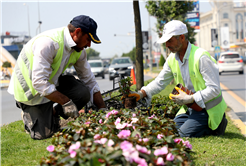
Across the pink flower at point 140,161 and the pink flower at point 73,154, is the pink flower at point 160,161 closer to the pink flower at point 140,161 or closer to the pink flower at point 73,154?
the pink flower at point 140,161

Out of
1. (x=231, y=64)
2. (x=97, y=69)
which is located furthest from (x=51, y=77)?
(x=97, y=69)

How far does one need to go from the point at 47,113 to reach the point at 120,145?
8.05ft

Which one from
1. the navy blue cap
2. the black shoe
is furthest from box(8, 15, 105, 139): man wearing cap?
the black shoe

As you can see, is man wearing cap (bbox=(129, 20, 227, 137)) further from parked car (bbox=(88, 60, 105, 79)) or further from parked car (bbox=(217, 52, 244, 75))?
parked car (bbox=(88, 60, 105, 79))

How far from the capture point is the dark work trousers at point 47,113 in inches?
156

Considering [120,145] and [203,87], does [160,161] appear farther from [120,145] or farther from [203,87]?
[203,87]

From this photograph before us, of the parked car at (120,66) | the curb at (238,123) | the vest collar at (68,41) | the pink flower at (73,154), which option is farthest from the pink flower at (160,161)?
the parked car at (120,66)

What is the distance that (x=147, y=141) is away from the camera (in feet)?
6.70

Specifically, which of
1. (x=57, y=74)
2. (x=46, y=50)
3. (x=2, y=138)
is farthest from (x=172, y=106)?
(x=2, y=138)

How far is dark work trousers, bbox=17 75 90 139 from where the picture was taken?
3.95 m

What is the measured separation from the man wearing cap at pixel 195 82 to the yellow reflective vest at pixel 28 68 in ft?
3.60

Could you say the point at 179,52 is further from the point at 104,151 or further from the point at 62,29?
the point at 104,151

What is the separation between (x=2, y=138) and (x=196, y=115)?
2754mm

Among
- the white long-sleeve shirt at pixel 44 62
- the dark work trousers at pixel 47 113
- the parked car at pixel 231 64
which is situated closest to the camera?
the white long-sleeve shirt at pixel 44 62
